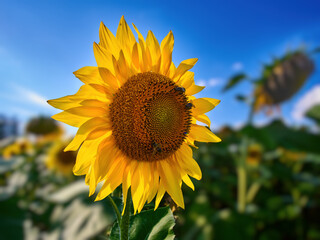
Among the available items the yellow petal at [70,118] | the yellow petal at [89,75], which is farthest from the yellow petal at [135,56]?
the yellow petal at [70,118]

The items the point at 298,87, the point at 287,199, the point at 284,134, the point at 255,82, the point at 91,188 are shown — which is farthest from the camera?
the point at 287,199

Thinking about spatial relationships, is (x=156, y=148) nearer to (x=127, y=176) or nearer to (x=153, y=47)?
(x=127, y=176)

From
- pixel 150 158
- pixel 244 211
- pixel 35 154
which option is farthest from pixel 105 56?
pixel 35 154

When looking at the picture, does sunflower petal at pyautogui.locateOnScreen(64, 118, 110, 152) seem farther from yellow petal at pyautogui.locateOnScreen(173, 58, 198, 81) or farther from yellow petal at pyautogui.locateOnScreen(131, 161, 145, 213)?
yellow petal at pyautogui.locateOnScreen(173, 58, 198, 81)

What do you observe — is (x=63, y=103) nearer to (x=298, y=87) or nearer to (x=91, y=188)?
(x=91, y=188)

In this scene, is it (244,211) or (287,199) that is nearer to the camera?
(244,211)

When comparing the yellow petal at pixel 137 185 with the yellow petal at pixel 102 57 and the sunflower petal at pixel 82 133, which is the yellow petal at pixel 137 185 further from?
the yellow petal at pixel 102 57

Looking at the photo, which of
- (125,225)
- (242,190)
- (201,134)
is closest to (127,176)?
(125,225)
